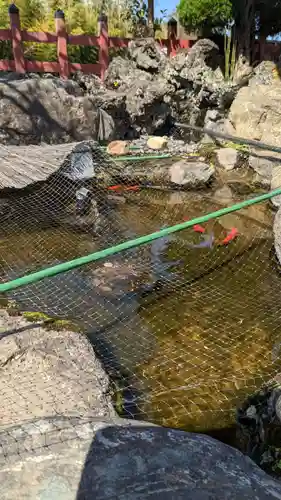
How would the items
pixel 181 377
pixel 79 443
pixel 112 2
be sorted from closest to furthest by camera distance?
1. pixel 79 443
2. pixel 181 377
3. pixel 112 2

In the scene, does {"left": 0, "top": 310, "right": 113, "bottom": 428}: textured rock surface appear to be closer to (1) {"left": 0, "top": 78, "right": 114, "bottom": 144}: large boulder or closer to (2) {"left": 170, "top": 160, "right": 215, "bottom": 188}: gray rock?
(2) {"left": 170, "top": 160, "right": 215, "bottom": 188}: gray rock

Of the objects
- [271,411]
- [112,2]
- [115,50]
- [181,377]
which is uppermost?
[112,2]

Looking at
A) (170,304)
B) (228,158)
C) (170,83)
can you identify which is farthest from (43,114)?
(170,304)

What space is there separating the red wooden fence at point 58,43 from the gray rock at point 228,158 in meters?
5.12

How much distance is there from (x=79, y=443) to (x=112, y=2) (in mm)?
15838

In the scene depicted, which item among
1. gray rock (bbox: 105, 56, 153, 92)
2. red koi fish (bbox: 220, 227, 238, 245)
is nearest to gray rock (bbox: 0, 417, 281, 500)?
red koi fish (bbox: 220, 227, 238, 245)

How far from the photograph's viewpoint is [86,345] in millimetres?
3297

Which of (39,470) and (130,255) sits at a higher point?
(39,470)

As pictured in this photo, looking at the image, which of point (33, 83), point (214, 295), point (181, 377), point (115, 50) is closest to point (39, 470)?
point (181, 377)

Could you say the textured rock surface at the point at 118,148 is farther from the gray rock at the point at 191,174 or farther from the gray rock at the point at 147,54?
the gray rock at the point at 147,54

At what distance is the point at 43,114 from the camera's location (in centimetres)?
863

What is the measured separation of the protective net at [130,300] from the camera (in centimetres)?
305

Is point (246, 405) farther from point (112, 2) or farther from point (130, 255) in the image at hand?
point (112, 2)

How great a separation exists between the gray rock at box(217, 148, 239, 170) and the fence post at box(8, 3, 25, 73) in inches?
228
